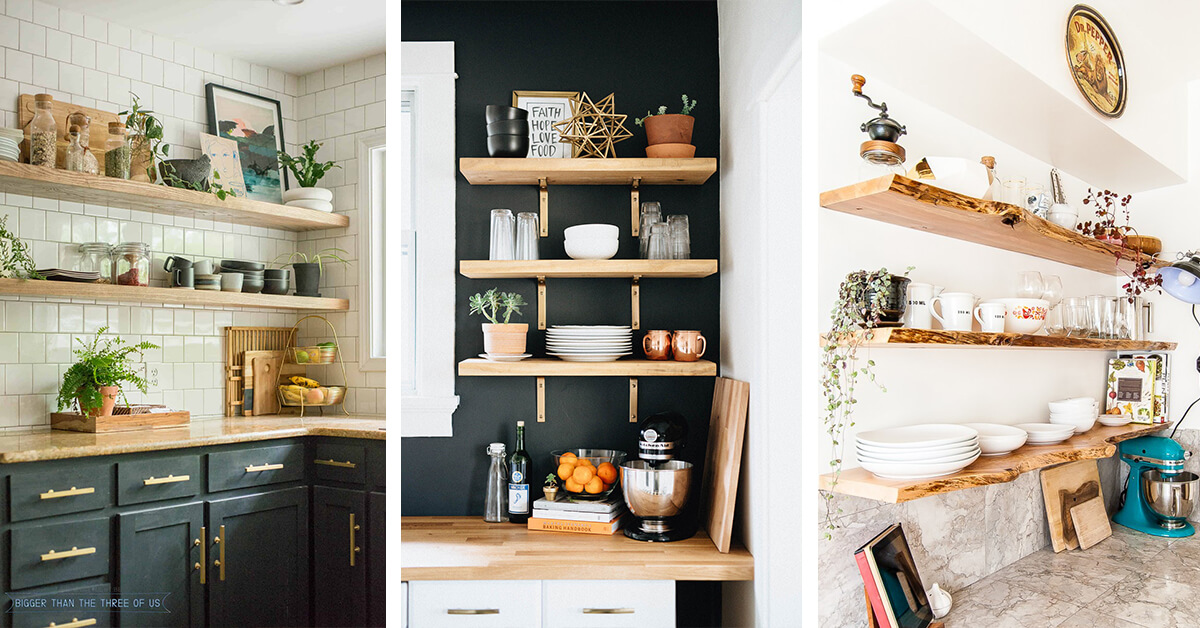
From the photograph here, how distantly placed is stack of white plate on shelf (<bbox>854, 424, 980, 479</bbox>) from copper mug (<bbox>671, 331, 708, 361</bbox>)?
83 centimetres

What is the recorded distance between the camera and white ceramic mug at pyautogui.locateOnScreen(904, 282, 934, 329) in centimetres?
144

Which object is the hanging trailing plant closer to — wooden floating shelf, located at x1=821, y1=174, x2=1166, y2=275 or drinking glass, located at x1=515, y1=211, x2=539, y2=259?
wooden floating shelf, located at x1=821, y1=174, x2=1166, y2=275

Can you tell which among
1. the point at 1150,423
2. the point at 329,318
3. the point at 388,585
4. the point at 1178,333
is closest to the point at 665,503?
the point at 388,585

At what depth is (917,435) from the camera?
1470mm

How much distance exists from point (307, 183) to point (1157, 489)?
270 centimetres

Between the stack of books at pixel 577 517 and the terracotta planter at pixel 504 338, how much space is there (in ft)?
1.59

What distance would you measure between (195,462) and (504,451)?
176 cm

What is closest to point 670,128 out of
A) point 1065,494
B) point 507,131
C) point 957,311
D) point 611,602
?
point 507,131

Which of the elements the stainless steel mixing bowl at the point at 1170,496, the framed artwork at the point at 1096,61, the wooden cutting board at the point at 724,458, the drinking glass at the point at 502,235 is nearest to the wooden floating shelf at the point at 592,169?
the drinking glass at the point at 502,235

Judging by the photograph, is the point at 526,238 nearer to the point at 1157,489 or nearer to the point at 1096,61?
the point at 1096,61

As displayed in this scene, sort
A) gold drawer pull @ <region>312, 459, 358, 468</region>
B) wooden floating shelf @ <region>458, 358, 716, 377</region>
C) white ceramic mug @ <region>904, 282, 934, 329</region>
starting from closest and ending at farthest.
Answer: gold drawer pull @ <region>312, 459, 358, 468</region> < white ceramic mug @ <region>904, 282, 934, 329</region> < wooden floating shelf @ <region>458, 358, 716, 377</region>

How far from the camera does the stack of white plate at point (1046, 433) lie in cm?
176

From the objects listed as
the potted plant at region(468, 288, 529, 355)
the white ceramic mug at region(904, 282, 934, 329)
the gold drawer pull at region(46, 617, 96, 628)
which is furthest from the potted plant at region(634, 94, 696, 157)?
the gold drawer pull at region(46, 617, 96, 628)

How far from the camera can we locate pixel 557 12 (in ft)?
7.88
